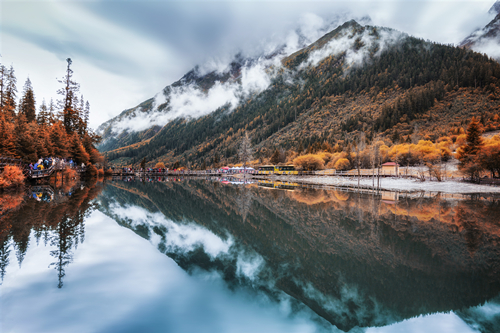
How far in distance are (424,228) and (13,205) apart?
19.6 meters

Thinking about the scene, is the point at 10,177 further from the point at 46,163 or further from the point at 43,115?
the point at 43,115

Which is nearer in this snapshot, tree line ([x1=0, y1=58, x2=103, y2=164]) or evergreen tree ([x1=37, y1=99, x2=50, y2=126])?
tree line ([x1=0, y1=58, x2=103, y2=164])

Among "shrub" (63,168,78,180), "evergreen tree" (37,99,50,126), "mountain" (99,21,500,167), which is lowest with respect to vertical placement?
"shrub" (63,168,78,180)

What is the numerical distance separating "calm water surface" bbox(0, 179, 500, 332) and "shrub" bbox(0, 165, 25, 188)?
13640 millimetres

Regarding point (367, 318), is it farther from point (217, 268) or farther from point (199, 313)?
point (217, 268)

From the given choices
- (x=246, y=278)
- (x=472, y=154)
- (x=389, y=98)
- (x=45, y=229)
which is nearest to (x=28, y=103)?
(x=45, y=229)

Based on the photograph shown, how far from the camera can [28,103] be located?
42.9m

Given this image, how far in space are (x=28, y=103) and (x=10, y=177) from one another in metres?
31.0

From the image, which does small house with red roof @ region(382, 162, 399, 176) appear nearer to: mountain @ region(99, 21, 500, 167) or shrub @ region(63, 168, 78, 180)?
mountain @ region(99, 21, 500, 167)

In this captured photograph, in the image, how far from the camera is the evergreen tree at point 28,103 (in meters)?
42.3

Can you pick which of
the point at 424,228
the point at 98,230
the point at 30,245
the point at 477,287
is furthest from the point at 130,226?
the point at 424,228

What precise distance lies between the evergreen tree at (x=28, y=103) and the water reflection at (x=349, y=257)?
44.2 m

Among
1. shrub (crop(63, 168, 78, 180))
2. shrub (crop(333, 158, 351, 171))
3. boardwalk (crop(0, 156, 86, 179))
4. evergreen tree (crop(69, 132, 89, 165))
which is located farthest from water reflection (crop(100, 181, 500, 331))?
shrub (crop(333, 158, 351, 171))

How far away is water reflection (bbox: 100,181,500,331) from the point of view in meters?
4.80
